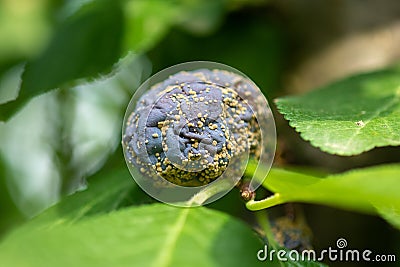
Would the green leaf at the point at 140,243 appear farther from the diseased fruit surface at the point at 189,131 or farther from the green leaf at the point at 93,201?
the green leaf at the point at 93,201

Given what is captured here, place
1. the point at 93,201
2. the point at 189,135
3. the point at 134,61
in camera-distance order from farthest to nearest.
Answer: the point at 134,61
the point at 93,201
the point at 189,135

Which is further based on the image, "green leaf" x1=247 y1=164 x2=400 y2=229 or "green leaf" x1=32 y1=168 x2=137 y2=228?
"green leaf" x1=32 y1=168 x2=137 y2=228

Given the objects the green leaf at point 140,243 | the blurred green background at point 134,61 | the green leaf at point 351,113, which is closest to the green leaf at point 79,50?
the blurred green background at point 134,61

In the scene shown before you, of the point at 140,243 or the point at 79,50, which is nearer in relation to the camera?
the point at 140,243

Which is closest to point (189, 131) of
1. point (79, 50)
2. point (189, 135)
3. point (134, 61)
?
point (189, 135)

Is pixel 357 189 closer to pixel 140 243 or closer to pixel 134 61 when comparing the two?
pixel 140 243

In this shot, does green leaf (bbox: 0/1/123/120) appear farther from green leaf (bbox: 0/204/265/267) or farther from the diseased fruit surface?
green leaf (bbox: 0/204/265/267)

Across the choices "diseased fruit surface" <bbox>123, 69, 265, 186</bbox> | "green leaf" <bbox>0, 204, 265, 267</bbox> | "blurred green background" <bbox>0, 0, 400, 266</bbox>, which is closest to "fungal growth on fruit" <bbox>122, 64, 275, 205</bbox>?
"diseased fruit surface" <bbox>123, 69, 265, 186</bbox>

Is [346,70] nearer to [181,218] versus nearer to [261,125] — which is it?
[261,125]
